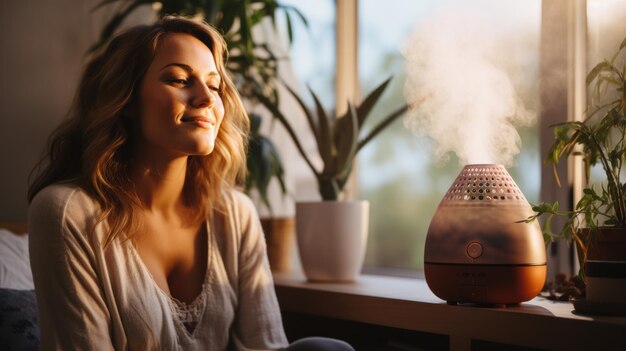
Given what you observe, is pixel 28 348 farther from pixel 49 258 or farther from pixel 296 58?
pixel 296 58

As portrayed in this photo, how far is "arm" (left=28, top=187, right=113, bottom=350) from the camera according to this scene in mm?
1452

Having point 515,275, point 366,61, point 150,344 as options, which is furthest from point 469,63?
point 150,344

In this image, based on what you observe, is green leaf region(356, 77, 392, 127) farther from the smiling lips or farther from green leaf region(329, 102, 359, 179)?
the smiling lips

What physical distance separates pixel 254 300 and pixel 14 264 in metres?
0.68

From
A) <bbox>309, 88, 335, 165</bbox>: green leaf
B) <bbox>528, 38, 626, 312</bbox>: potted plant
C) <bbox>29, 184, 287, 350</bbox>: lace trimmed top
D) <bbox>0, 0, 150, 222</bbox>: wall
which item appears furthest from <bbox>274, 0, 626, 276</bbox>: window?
<bbox>0, 0, 150, 222</bbox>: wall

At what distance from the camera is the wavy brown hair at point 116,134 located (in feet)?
5.30

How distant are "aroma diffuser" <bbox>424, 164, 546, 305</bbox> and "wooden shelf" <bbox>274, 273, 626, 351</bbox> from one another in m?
0.05

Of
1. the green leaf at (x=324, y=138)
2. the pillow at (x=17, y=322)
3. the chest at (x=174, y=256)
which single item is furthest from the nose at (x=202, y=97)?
the pillow at (x=17, y=322)

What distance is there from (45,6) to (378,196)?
142 cm

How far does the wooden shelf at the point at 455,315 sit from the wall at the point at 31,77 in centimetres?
99

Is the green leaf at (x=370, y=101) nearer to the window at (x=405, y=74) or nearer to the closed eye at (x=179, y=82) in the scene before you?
the window at (x=405, y=74)

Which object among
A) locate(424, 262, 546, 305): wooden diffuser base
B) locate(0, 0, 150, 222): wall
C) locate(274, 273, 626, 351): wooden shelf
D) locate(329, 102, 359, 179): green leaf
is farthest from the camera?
locate(0, 0, 150, 222): wall

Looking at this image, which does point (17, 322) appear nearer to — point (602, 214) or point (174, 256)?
point (174, 256)

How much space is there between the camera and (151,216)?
171cm
